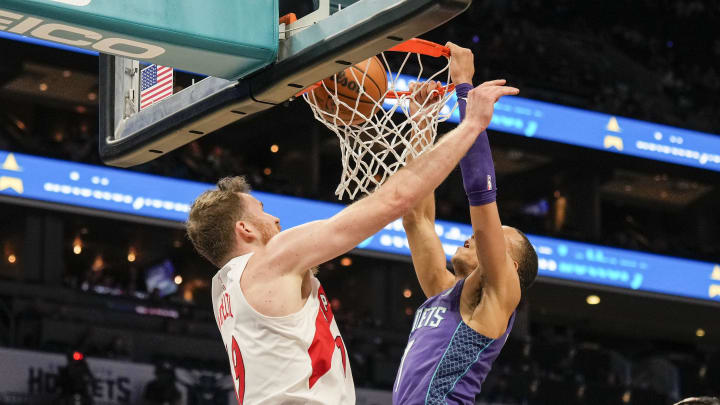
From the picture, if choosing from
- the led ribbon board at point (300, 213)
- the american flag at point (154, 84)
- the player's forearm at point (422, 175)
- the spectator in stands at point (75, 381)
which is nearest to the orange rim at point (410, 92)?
the american flag at point (154, 84)

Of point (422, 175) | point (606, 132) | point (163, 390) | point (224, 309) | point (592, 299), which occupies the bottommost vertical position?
point (592, 299)

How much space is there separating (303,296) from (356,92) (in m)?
1.07

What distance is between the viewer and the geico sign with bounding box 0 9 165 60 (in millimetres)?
3188

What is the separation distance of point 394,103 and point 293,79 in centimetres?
87

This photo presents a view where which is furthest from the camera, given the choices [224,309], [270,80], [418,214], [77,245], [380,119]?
[77,245]

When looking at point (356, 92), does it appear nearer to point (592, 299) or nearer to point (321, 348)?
point (321, 348)

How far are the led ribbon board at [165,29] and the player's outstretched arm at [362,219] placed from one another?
64cm

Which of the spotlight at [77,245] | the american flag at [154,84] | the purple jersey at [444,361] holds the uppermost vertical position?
the american flag at [154,84]

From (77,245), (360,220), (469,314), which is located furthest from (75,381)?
(77,245)

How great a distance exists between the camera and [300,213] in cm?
1422

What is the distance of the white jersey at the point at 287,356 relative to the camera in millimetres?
3088

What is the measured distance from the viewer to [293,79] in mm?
3385

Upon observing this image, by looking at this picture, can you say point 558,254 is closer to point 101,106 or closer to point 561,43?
point 561,43

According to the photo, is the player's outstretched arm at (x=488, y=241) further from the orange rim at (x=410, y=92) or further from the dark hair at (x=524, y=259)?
the orange rim at (x=410, y=92)
